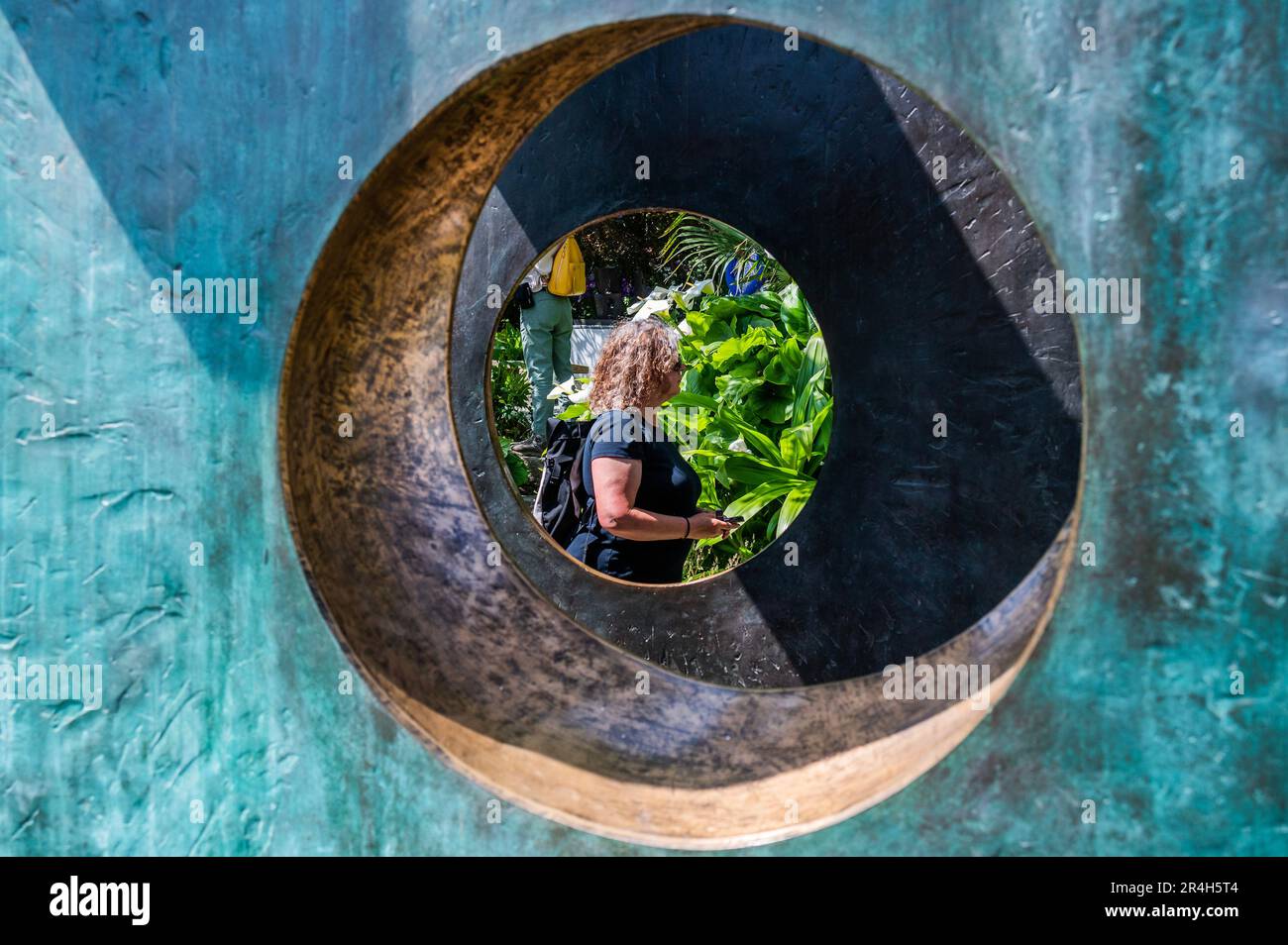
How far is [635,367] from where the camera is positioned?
4348 mm

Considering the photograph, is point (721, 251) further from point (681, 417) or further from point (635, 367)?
point (635, 367)

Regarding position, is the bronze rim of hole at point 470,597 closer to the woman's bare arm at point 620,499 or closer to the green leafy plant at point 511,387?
the woman's bare arm at point 620,499

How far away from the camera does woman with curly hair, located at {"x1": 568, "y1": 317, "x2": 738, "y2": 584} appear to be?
4273 millimetres

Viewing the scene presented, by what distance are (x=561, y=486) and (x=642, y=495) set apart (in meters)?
0.79

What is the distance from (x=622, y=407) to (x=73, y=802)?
2.62 meters

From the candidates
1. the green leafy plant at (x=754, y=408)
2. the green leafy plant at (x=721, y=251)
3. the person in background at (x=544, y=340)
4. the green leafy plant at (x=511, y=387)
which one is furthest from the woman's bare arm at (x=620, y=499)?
the green leafy plant at (x=511, y=387)

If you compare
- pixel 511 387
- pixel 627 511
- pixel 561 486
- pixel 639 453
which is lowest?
pixel 627 511

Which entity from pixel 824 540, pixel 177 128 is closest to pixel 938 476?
pixel 824 540

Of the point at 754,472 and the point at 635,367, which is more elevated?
the point at 635,367

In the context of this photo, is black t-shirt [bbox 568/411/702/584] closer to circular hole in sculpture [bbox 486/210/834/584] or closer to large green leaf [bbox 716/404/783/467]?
circular hole in sculpture [bbox 486/210/834/584]

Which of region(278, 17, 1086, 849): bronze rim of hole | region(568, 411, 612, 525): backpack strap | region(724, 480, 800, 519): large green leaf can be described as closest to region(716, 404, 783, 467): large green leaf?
region(724, 480, 800, 519): large green leaf

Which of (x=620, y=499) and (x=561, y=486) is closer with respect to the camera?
(x=620, y=499)

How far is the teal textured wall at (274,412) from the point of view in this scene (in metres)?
1.71

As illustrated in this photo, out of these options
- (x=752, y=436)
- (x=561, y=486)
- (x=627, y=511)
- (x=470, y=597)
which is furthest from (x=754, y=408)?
(x=470, y=597)
